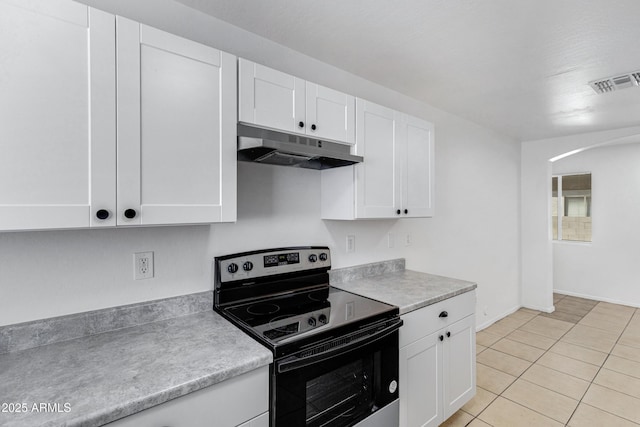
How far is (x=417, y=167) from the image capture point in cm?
230

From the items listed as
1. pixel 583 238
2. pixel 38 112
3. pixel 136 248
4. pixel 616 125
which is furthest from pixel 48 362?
pixel 583 238

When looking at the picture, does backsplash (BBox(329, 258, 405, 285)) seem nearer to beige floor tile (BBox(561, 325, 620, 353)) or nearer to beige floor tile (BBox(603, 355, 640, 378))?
beige floor tile (BBox(603, 355, 640, 378))


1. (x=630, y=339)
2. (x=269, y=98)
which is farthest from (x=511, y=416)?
(x=269, y=98)

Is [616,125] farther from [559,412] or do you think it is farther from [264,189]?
[264,189]

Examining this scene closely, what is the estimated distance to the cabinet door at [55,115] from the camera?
0.94 m

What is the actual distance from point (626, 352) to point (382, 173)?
3386 mm

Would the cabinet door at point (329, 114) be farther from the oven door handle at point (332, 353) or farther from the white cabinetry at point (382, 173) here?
the oven door handle at point (332, 353)

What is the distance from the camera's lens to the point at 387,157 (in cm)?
209

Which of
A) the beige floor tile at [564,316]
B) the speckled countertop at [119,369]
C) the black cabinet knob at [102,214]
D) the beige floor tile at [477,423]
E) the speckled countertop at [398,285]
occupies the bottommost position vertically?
the beige floor tile at [477,423]

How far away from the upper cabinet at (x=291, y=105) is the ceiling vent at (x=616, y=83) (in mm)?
2060

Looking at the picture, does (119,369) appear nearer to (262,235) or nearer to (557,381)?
(262,235)

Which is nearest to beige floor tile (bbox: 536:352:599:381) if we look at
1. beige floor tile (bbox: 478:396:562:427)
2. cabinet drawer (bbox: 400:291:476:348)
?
beige floor tile (bbox: 478:396:562:427)

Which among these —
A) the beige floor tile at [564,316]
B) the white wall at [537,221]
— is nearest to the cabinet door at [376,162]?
the white wall at [537,221]

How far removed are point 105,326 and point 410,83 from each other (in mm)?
2536
